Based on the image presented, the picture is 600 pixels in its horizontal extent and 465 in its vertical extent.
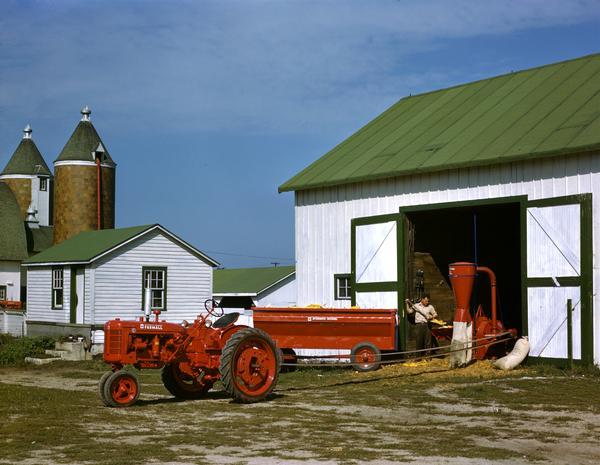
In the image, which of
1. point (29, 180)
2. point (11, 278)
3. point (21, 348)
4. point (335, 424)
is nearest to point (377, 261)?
point (335, 424)

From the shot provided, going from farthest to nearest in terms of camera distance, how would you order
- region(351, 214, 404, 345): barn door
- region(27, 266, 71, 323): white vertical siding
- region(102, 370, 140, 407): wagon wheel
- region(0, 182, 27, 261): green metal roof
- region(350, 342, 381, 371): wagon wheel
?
region(0, 182, 27, 261): green metal roof < region(27, 266, 71, 323): white vertical siding < region(351, 214, 404, 345): barn door < region(350, 342, 381, 371): wagon wheel < region(102, 370, 140, 407): wagon wheel

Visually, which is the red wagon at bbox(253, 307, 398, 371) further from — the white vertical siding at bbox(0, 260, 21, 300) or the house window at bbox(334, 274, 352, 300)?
the white vertical siding at bbox(0, 260, 21, 300)

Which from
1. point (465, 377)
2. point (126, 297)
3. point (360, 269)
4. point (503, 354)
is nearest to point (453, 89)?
point (360, 269)

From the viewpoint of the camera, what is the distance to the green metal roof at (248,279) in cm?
5812

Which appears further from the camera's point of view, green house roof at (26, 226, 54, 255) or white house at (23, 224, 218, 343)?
green house roof at (26, 226, 54, 255)

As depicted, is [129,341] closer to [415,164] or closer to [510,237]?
[415,164]

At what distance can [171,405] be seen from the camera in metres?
14.8

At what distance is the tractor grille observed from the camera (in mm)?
14484

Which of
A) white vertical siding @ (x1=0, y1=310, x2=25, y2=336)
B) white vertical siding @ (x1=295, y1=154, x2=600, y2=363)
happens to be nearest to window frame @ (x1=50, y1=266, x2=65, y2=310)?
white vertical siding @ (x1=0, y1=310, x2=25, y2=336)

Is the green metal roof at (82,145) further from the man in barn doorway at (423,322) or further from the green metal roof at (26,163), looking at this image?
the man in barn doorway at (423,322)

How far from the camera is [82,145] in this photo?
161 feet

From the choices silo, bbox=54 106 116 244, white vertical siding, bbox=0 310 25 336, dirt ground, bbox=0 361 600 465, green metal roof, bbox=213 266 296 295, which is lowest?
dirt ground, bbox=0 361 600 465

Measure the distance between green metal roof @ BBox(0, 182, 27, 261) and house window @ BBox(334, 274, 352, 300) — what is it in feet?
102

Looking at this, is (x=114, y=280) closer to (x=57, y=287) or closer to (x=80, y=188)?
(x=57, y=287)
